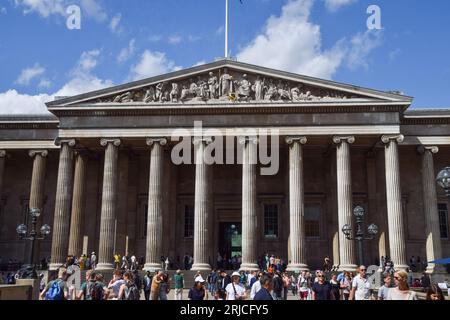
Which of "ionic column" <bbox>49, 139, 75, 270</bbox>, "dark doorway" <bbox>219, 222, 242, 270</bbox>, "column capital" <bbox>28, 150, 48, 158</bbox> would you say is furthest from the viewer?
"dark doorway" <bbox>219, 222, 242, 270</bbox>

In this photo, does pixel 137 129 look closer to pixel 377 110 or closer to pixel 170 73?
pixel 170 73

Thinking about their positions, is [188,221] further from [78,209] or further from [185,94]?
[185,94]

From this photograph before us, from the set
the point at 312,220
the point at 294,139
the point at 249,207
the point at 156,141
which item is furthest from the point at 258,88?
the point at 312,220

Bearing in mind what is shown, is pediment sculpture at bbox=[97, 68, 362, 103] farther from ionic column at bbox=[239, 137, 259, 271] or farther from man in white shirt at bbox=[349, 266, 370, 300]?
man in white shirt at bbox=[349, 266, 370, 300]

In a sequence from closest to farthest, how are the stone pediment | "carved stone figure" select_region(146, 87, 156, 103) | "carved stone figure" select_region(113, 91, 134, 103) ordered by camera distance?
the stone pediment → "carved stone figure" select_region(146, 87, 156, 103) → "carved stone figure" select_region(113, 91, 134, 103)

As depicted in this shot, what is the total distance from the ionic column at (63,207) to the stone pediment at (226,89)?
3.48m

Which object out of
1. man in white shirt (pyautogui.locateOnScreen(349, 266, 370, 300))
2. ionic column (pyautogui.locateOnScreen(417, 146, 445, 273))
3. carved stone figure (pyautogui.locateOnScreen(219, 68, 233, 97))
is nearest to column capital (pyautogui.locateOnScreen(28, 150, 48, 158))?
carved stone figure (pyautogui.locateOnScreen(219, 68, 233, 97))

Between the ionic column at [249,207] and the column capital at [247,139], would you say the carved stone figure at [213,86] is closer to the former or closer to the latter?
the column capital at [247,139]

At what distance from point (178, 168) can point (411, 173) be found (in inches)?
720

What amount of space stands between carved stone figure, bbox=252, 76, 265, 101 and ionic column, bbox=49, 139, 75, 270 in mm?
13045

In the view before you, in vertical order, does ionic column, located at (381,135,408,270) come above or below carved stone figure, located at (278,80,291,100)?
below

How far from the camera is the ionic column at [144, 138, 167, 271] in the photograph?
108 feet

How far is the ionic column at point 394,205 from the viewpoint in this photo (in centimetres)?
3206
